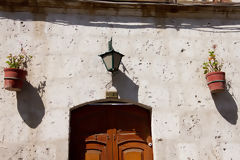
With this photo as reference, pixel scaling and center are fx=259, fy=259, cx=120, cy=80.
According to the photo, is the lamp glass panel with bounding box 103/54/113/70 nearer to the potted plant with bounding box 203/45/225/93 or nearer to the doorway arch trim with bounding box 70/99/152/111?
the doorway arch trim with bounding box 70/99/152/111

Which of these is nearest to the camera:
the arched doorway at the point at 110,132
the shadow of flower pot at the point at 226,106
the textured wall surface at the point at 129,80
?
the textured wall surface at the point at 129,80

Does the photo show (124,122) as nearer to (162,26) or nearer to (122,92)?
(122,92)

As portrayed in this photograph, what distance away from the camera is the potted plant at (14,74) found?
3.45 m

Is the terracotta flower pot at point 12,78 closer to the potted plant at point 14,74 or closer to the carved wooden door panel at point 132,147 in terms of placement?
the potted plant at point 14,74

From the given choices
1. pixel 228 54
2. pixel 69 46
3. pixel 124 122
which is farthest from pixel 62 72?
pixel 228 54

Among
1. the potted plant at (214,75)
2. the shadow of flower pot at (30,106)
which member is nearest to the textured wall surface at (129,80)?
the shadow of flower pot at (30,106)

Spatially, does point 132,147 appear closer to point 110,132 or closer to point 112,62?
point 110,132

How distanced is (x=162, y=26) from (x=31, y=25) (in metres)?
2.03

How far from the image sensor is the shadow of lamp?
3.62 m

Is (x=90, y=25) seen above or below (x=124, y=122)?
above

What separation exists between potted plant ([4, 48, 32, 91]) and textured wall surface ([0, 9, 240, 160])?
0.50 ft

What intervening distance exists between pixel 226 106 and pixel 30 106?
2866mm

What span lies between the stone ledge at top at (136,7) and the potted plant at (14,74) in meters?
0.84

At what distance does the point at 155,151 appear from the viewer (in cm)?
365
